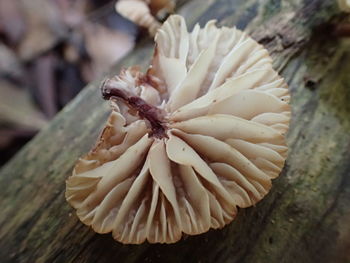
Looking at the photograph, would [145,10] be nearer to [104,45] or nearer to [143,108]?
[143,108]

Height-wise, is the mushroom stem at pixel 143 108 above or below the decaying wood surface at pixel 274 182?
above

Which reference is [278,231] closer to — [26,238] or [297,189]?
[297,189]

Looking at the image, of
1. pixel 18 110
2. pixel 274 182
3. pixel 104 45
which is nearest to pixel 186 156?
pixel 274 182

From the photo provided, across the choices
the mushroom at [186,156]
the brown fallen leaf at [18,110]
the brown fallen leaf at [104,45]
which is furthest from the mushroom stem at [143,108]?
the brown fallen leaf at [104,45]

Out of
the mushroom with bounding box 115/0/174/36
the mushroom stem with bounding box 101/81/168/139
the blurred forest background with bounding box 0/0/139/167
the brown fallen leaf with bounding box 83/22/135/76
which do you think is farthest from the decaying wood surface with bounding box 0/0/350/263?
the brown fallen leaf with bounding box 83/22/135/76

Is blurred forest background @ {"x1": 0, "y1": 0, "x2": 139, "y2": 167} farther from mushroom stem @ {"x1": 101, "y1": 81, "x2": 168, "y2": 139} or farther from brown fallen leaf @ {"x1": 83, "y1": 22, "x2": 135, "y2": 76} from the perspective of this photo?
mushroom stem @ {"x1": 101, "y1": 81, "x2": 168, "y2": 139}

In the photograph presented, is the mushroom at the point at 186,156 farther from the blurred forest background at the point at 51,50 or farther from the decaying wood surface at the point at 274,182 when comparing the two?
the blurred forest background at the point at 51,50
